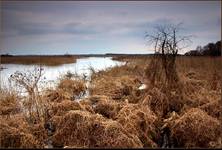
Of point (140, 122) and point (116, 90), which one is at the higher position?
point (116, 90)

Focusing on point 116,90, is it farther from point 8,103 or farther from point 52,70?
point 52,70

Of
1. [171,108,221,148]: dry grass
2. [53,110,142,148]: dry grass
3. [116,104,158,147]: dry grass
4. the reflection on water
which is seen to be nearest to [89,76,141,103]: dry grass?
the reflection on water

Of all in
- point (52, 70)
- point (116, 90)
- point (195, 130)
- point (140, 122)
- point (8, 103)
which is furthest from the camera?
point (52, 70)

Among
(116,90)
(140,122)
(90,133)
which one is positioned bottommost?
(90,133)

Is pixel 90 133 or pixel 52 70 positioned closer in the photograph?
pixel 90 133

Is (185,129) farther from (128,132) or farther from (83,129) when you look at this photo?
(83,129)

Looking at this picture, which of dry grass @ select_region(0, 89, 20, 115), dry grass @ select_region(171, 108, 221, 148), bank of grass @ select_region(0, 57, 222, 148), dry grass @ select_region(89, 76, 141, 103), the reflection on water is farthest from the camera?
the reflection on water

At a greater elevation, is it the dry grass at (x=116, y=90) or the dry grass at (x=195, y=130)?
the dry grass at (x=116, y=90)

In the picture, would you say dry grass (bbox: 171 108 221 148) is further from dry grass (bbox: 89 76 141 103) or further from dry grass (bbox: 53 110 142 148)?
dry grass (bbox: 89 76 141 103)

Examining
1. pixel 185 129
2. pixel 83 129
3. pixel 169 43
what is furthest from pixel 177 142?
pixel 169 43

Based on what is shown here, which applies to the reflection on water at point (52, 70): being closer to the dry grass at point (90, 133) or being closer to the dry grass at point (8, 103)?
the dry grass at point (8, 103)

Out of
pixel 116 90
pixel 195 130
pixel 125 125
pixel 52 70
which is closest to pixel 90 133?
pixel 125 125

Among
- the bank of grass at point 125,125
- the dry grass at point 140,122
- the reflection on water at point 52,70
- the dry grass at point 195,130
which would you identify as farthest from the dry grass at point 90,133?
the reflection on water at point 52,70

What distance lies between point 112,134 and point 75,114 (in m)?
1.02
